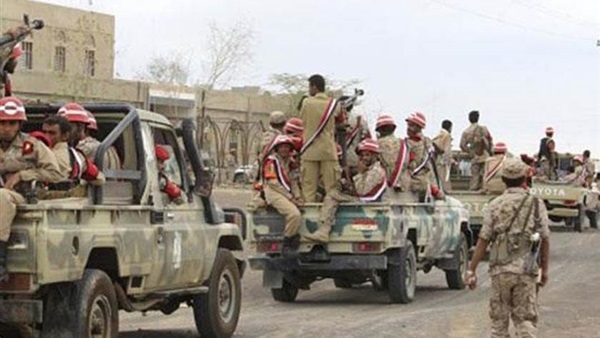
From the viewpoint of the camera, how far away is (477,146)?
25094 millimetres

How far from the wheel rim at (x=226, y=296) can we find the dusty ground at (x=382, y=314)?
0.40 m

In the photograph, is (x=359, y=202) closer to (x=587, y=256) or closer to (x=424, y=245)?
(x=424, y=245)

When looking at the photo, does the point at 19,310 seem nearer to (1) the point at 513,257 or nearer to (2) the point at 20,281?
(2) the point at 20,281

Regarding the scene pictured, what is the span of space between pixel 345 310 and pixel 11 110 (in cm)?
694

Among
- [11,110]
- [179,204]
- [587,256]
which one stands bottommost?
[587,256]

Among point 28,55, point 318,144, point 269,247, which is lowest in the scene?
point 269,247

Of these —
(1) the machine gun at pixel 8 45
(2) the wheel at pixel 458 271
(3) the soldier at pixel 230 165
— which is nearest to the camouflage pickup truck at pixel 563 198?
(2) the wheel at pixel 458 271

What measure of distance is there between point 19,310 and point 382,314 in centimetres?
687

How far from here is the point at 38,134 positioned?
10422mm

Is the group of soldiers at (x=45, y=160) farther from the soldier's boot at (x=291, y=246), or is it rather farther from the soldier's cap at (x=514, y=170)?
the soldier's boot at (x=291, y=246)

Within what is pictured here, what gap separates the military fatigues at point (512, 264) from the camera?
10.4 metres

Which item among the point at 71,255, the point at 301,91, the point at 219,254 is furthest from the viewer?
the point at 301,91

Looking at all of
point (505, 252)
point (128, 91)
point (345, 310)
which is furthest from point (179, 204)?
point (128, 91)

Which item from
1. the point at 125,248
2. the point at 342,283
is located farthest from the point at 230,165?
the point at 125,248
